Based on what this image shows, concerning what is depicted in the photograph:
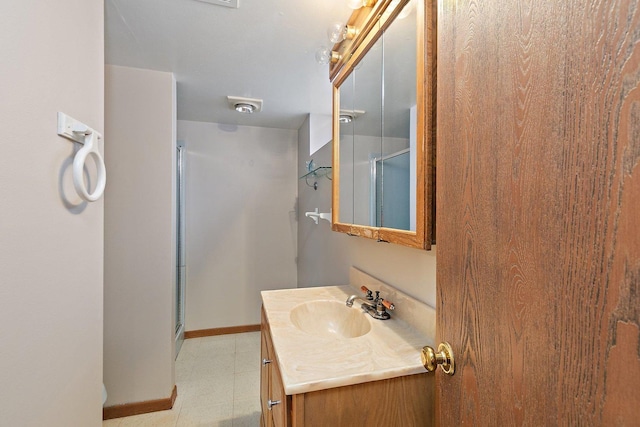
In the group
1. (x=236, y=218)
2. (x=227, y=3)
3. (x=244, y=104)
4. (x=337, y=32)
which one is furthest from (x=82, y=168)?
(x=236, y=218)

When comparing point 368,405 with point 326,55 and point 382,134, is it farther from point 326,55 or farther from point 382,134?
point 326,55

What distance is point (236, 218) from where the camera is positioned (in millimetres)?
3148

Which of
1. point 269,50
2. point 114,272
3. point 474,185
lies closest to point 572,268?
point 474,185

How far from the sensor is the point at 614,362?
354mm

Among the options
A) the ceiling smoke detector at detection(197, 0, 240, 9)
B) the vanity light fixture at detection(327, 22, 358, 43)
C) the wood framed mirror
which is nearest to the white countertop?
the wood framed mirror

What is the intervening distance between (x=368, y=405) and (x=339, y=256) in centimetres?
116

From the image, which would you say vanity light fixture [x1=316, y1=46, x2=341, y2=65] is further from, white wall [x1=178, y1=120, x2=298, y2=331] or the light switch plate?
white wall [x1=178, y1=120, x2=298, y2=331]

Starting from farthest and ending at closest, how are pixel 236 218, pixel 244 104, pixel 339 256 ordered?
1. pixel 236 218
2. pixel 244 104
3. pixel 339 256

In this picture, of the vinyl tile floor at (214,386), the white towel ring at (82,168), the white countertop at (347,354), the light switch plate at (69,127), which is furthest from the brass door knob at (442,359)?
the vinyl tile floor at (214,386)

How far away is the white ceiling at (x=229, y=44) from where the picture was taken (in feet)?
4.38

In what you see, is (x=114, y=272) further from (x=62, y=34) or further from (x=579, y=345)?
(x=579, y=345)

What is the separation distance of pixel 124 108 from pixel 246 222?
1.58m

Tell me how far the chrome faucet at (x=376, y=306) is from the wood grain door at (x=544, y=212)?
0.54 meters

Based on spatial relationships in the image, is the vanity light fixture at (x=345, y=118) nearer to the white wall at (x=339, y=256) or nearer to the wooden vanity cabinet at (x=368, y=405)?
the white wall at (x=339, y=256)
